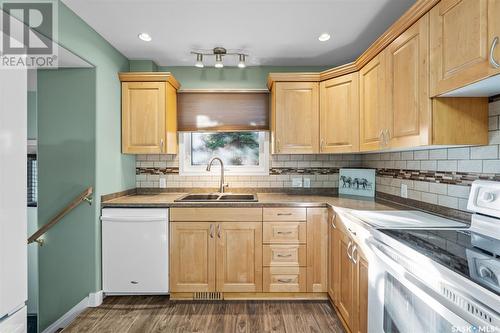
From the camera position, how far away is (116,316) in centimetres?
209

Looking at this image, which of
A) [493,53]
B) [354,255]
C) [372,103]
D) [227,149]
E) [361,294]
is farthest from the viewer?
[227,149]

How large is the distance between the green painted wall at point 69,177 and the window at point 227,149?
39.5 inches

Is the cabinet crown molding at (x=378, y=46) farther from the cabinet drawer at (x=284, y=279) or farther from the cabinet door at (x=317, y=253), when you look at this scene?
the cabinet drawer at (x=284, y=279)

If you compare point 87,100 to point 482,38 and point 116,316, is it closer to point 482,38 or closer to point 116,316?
point 116,316

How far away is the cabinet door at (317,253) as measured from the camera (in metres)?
2.24

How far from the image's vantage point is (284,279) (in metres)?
2.25

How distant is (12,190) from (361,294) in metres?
1.89

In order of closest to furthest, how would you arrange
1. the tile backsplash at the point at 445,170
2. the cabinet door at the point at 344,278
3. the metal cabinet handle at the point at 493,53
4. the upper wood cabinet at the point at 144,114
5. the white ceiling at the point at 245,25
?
1. the metal cabinet handle at the point at 493,53
2. the tile backsplash at the point at 445,170
3. the cabinet door at the point at 344,278
4. the white ceiling at the point at 245,25
5. the upper wood cabinet at the point at 144,114

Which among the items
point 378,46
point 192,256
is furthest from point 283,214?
point 378,46

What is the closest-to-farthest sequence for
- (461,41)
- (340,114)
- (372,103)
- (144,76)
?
(461,41) → (372,103) → (340,114) → (144,76)

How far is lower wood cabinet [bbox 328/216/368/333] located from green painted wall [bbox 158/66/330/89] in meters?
1.78

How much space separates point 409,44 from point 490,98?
540mm

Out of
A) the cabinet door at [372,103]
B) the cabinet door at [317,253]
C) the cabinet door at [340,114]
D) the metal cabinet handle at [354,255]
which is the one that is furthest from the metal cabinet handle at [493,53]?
the cabinet door at [317,253]

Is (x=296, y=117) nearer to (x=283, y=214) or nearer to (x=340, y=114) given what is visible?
(x=340, y=114)
